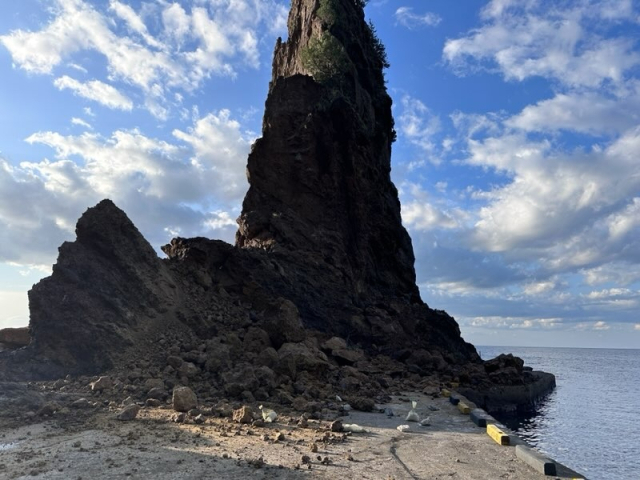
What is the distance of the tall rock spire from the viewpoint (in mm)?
32562

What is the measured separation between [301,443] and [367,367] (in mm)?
12400

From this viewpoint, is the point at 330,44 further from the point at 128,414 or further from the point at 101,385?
the point at 128,414

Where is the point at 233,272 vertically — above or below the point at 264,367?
above

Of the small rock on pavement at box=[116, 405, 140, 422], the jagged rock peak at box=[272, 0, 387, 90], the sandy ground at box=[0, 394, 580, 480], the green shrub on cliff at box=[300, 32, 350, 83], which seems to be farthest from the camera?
the jagged rock peak at box=[272, 0, 387, 90]

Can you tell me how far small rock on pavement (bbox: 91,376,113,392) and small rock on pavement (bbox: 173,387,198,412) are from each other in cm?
305

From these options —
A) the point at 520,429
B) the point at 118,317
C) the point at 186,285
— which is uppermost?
the point at 186,285

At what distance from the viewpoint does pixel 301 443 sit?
420 inches

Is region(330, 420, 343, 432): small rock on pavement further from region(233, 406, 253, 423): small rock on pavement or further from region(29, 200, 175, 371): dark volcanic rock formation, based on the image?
region(29, 200, 175, 371): dark volcanic rock formation

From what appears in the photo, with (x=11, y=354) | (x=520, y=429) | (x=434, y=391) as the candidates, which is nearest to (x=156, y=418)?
(x=11, y=354)

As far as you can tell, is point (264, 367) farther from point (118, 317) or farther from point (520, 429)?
point (520, 429)

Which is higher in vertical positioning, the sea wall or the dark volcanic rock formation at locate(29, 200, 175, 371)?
the dark volcanic rock formation at locate(29, 200, 175, 371)

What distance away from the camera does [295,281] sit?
93.6ft

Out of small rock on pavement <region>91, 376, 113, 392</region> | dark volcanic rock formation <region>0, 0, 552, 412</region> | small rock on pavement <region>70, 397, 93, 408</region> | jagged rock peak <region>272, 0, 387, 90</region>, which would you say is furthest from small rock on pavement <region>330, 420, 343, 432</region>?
jagged rock peak <region>272, 0, 387, 90</region>

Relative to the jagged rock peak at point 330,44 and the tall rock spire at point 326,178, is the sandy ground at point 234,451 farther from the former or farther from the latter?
the jagged rock peak at point 330,44
